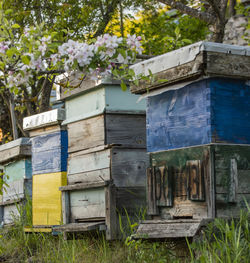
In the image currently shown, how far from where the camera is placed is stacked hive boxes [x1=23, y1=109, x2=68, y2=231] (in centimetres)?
572

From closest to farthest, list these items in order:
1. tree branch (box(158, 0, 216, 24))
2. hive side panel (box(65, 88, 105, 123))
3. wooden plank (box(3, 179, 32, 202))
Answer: hive side panel (box(65, 88, 105, 123))
tree branch (box(158, 0, 216, 24))
wooden plank (box(3, 179, 32, 202))

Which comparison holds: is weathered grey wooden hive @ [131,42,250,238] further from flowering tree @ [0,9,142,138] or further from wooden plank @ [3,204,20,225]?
wooden plank @ [3,204,20,225]

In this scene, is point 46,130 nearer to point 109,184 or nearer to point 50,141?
point 50,141

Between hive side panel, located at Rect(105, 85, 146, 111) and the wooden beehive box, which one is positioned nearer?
the wooden beehive box

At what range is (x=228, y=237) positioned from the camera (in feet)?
11.5

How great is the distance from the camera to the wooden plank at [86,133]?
493 centimetres

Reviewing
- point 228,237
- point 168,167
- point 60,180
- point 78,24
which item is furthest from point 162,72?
point 78,24

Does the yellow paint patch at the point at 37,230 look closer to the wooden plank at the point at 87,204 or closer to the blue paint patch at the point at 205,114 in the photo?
the wooden plank at the point at 87,204

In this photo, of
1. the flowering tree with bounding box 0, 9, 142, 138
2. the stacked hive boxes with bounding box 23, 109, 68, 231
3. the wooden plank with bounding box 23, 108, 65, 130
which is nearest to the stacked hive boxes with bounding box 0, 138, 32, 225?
the wooden plank with bounding box 23, 108, 65, 130

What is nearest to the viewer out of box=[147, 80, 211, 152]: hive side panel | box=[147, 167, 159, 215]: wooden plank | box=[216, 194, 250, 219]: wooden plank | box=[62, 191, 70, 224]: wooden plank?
box=[216, 194, 250, 219]: wooden plank

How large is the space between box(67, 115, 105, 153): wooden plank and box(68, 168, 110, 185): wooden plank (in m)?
0.26

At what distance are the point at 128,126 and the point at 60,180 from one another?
3.86ft

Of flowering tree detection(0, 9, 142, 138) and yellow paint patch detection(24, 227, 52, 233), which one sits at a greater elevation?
flowering tree detection(0, 9, 142, 138)

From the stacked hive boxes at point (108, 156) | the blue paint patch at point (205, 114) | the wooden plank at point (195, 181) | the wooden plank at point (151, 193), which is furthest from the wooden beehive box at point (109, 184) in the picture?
the wooden plank at point (195, 181)
